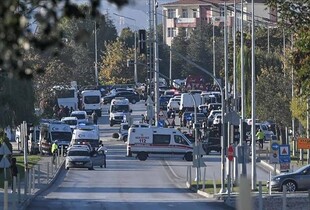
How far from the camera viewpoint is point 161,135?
6475 centimetres

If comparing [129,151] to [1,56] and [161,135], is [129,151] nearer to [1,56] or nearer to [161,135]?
[161,135]

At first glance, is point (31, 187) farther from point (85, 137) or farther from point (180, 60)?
point (180, 60)

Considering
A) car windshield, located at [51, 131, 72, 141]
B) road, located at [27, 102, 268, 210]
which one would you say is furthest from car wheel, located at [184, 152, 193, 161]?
car windshield, located at [51, 131, 72, 141]

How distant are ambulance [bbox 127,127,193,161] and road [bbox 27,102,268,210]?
26.0 inches

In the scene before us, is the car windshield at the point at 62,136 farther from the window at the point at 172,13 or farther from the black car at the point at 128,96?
the window at the point at 172,13

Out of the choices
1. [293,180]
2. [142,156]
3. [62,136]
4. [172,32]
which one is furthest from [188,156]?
[172,32]

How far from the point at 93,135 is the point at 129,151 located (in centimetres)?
339

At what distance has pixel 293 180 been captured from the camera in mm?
42562

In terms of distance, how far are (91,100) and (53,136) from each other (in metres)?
31.2

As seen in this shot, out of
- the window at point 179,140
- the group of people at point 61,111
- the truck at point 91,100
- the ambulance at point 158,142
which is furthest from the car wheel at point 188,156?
the truck at point 91,100

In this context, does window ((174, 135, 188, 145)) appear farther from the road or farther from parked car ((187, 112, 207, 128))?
parked car ((187, 112, 207, 128))

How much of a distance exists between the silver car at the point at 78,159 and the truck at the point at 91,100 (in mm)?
41664

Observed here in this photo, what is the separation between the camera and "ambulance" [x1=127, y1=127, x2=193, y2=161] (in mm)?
64625

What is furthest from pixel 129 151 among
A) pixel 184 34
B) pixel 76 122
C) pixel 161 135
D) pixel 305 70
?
pixel 184 34
